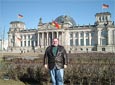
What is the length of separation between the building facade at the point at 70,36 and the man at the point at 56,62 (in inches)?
2797

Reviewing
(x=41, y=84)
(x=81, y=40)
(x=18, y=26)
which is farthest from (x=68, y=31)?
(x=41, y=84)

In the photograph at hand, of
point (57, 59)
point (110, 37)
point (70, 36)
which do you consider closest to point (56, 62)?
point (57, 59)

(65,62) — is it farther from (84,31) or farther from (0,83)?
(84,31)

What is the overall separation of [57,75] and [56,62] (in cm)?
54

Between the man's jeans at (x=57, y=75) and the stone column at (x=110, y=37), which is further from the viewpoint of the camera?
the stone column at (x=110, y=37)

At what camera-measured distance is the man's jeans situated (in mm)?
8281

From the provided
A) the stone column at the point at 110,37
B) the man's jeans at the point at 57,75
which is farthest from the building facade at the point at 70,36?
the man's jeans at the point at 57,75

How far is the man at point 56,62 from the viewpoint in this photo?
825 centimetres

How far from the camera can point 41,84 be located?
10797mm

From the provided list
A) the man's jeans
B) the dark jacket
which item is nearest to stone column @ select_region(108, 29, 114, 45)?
the dark jacket

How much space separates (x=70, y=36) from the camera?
92938 millimetres

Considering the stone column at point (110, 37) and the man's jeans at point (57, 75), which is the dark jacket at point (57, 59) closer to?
the man's jeans at point (57, 75)

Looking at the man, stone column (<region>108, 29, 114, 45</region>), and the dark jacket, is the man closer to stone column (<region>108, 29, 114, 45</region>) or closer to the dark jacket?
the dark jacket

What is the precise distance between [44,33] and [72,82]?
276 feet
